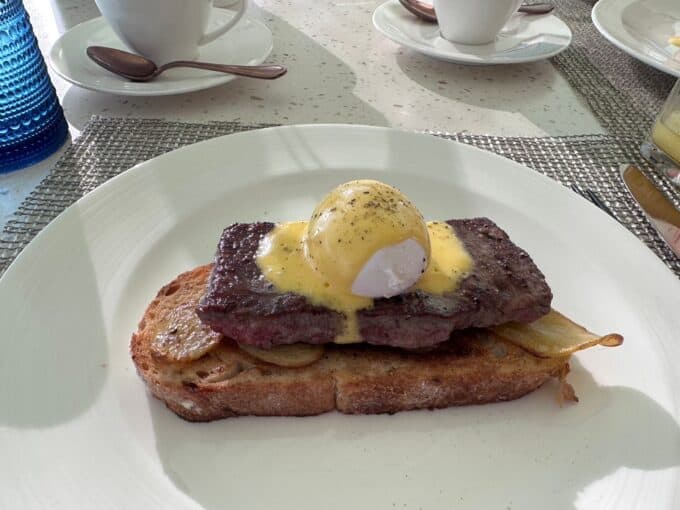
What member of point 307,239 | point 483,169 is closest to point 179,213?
point 307,239

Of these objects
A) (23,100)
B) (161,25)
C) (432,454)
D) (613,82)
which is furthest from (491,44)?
(432,454)

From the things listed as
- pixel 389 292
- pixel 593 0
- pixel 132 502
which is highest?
pixel 389 292

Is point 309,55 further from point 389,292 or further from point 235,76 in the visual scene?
point 389,292

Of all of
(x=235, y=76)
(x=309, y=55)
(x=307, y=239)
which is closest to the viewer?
(x=307, y=239)

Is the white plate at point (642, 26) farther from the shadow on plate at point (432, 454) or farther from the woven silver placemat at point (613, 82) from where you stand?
the shadow on plate at point (432, 454)

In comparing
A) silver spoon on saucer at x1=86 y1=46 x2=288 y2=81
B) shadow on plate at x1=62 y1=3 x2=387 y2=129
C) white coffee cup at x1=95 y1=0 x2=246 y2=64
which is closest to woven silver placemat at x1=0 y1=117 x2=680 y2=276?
shadow on plate at x1=62 y1=3 x2=387 y2=129
